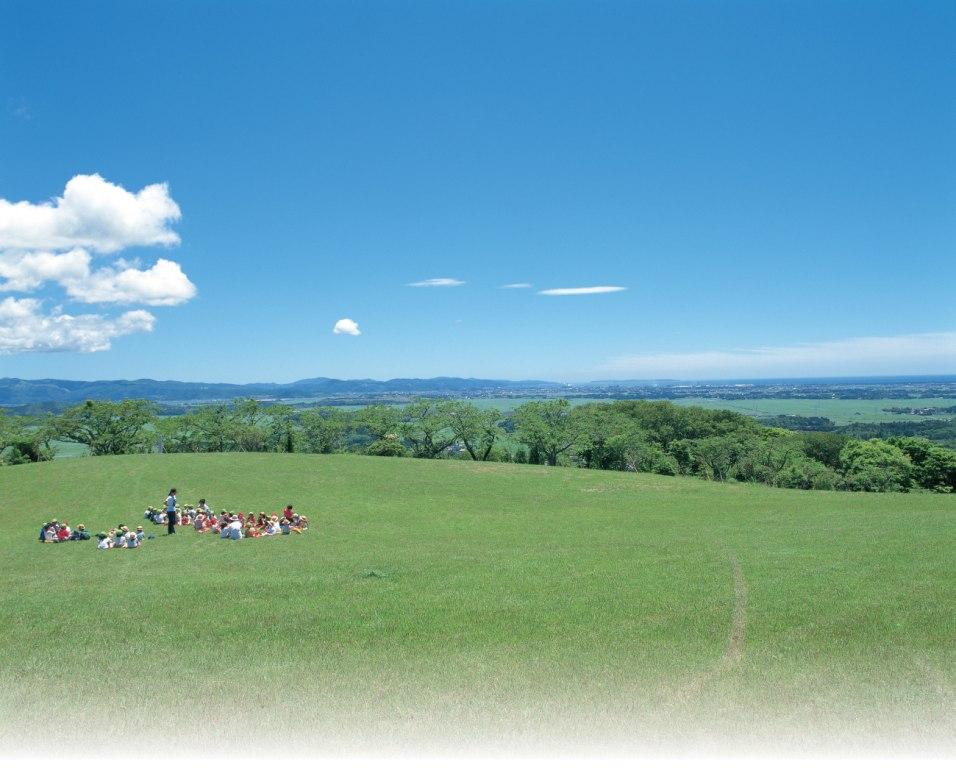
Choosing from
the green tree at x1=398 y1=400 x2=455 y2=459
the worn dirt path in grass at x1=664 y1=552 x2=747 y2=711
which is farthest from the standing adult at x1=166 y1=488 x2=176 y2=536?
the green tree at x1=398 y1=400 x2=455 y2=459

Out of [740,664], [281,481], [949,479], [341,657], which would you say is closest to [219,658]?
[341,657]

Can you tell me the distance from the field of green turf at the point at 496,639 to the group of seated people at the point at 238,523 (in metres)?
2.10

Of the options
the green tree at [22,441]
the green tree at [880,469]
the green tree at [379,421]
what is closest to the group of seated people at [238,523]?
the green tree at [379,421]

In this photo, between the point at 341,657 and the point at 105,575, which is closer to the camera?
the point at 341,657

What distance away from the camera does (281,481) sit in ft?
156

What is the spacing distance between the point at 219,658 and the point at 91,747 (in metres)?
2.87

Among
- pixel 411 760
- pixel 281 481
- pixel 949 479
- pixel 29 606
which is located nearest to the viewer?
pixel 411 760

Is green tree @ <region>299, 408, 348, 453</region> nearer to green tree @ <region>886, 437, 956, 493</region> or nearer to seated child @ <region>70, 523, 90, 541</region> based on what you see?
seated child @ <region>70, 523, 90, 541</region>

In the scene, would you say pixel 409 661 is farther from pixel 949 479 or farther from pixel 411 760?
pixel 949 479

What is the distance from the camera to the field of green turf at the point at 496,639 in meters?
9.02

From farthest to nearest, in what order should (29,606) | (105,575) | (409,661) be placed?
(105,575)
(29,606)
(409,661)

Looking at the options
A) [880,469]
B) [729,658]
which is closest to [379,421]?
[880,469]

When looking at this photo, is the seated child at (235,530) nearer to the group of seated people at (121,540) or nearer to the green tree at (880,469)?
the group of seated people at (121,540)

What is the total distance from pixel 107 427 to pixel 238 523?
68637 millimetres
